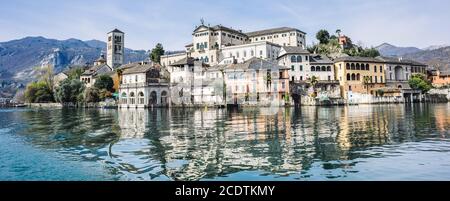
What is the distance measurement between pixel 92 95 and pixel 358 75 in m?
58.1

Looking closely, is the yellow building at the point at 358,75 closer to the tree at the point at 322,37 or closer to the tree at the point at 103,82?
the tree at the point at 322,37

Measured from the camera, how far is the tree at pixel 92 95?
274 ft

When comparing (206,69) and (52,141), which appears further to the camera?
(206,69)

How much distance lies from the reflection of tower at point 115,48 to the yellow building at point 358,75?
70169 mm

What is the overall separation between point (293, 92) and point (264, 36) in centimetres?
2979

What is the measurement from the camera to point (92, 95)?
83750 mm

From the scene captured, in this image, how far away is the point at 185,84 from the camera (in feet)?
247

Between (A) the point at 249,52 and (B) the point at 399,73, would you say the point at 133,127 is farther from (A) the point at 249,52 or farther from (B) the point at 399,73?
(B) the point at 399,73

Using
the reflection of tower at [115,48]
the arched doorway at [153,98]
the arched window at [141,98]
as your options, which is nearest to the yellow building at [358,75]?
the arched doorway at [153,98]

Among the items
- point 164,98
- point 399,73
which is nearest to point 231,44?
point 164,98

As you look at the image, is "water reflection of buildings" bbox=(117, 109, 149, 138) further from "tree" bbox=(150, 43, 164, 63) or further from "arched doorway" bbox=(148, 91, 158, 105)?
"tree" bbox=(150, 43, 164, 63)

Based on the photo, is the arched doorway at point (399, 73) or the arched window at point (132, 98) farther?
the arched doorway at point (399, 73)
